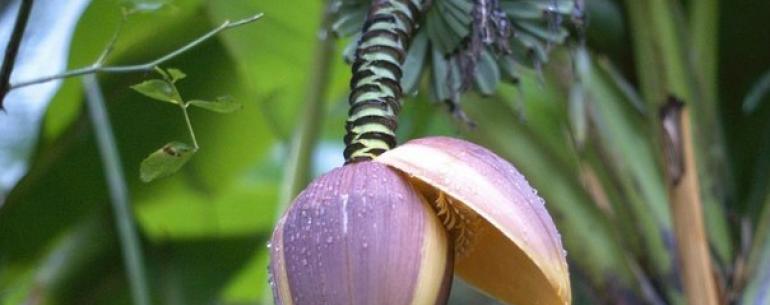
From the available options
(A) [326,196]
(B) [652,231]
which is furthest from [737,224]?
(A) [326,196]

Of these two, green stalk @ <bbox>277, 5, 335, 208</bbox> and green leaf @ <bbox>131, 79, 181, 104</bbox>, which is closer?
green leaf @ <bbox>131, 79, 181, 104</bbox>

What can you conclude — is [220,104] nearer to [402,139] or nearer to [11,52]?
[11,52]

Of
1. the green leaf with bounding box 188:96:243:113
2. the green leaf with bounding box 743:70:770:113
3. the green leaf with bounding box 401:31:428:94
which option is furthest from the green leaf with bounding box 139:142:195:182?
the green leaf with bounding box 743:70:770:113

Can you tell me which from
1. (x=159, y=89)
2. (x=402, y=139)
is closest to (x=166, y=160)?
(x=159, y=89)

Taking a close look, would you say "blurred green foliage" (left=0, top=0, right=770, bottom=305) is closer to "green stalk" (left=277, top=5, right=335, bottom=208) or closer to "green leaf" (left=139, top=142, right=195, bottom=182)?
"green stalk" (left=277, top=5, right=335, bottom=208)

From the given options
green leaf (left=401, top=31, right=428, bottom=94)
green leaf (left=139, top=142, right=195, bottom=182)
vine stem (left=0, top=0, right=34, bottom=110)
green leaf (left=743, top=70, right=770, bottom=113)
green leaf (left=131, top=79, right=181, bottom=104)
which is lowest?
green leaf (left=743, top=70, right=770, bottom=113)

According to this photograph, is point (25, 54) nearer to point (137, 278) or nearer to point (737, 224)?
point (137, 278)
